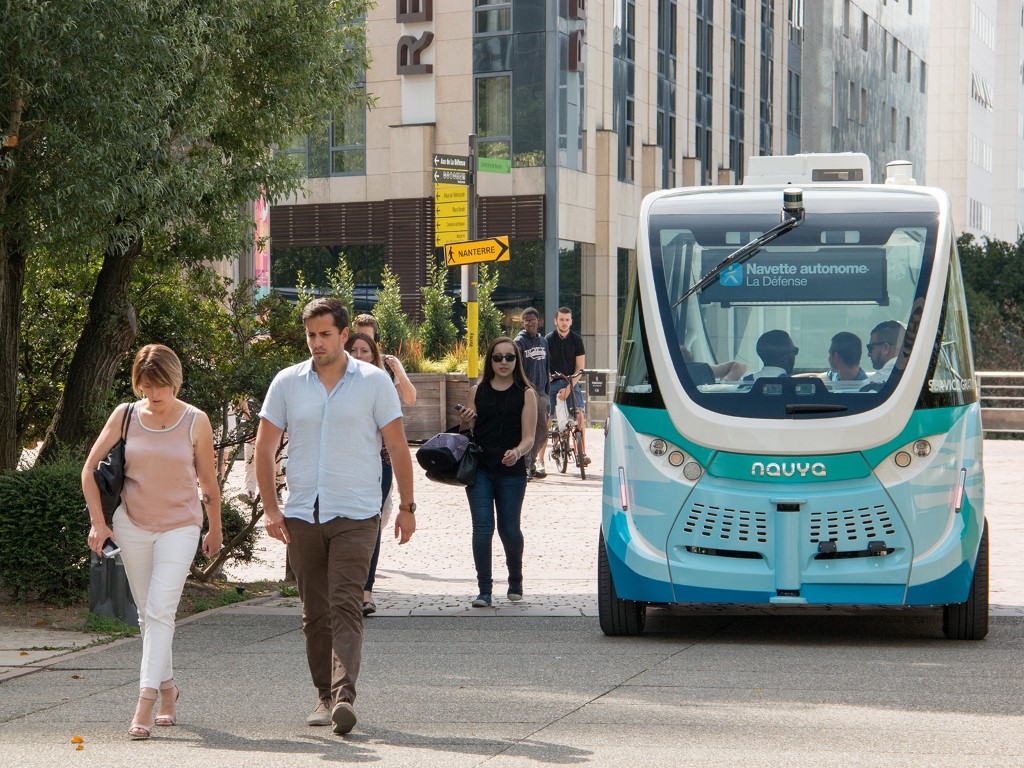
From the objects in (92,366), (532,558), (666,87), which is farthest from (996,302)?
(92,366)

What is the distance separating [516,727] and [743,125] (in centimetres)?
4672

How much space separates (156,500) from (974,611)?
4.64 m

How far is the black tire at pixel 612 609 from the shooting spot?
368 inches

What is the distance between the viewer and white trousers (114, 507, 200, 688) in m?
6.84

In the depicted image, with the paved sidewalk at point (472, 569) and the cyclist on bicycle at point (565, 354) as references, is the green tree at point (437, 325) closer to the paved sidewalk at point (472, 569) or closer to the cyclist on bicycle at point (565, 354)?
the cyclist on bicycle at point (565, 354)

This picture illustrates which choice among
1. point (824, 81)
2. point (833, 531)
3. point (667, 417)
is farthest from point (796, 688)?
point (824, 81)

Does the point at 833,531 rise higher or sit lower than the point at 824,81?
lower

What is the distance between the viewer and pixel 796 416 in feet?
29.3

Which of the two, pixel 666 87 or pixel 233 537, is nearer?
pixel 233 537

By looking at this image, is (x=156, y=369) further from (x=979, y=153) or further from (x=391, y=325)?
(x=979, y=153)

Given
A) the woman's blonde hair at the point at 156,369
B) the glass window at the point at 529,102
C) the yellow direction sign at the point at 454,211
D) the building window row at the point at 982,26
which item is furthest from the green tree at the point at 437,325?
the building window row at the point at 982,26

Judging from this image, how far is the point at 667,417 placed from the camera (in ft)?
29.8

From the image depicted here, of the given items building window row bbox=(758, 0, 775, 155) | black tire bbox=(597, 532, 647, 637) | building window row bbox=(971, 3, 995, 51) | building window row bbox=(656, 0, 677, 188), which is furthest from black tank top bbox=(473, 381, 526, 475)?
building window row bbox=(971, 3, 995, 51)

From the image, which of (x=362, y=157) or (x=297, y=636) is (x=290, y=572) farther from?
(x=362, y=157)
